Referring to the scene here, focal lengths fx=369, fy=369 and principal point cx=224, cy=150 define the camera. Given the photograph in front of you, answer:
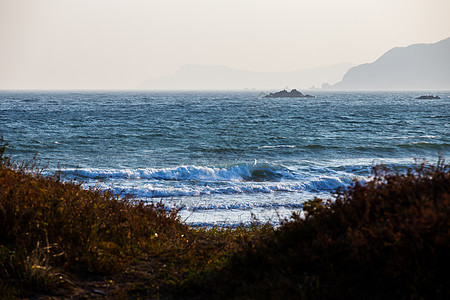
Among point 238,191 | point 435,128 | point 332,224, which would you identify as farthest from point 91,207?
point 435,128

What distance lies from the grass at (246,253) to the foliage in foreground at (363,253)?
12 mm

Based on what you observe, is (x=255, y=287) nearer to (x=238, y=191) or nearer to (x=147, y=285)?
(x=147, y=285)

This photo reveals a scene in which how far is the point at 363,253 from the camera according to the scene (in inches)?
168

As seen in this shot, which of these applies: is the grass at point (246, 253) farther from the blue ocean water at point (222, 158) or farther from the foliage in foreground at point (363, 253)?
the blue ocean water at point (222, 158)

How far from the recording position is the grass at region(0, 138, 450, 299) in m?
4.03

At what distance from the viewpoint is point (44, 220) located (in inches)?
210

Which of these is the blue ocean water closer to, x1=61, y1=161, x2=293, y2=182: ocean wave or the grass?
x1=61, y1=161, x2=293, y2=182: ocean wave

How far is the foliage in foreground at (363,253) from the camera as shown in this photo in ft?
13.0

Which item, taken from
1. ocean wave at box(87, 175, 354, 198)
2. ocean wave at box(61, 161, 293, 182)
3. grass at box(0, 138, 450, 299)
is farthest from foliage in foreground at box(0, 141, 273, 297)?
ocean wave at box(61, 161, 293, 182)

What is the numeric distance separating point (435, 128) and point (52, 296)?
47735mm

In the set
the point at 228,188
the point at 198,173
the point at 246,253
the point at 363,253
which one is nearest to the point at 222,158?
the point at 198,173

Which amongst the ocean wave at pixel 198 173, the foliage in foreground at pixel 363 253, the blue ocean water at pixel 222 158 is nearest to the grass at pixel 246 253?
the foliage in foreground at pixel 363 253

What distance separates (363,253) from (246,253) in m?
1.60

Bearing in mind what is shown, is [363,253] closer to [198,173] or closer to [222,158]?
[198,173]
